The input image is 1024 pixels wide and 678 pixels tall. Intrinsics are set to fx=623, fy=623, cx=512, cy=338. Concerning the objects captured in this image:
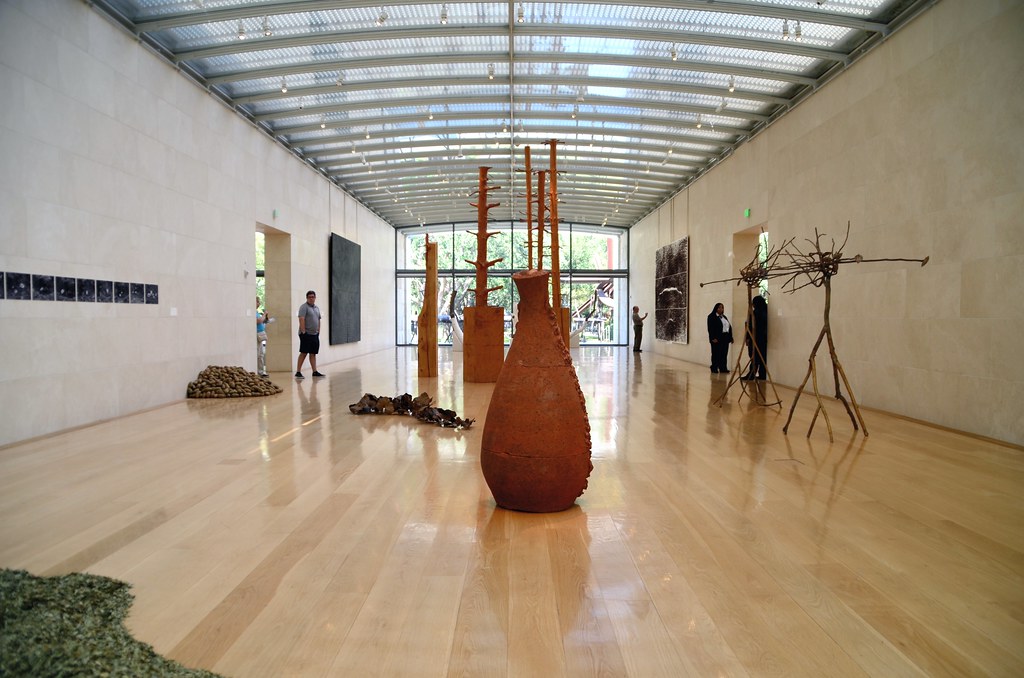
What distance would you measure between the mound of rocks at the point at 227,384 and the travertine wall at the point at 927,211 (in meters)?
8.17

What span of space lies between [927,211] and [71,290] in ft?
32.1

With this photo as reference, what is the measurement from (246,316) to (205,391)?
8.19 feet

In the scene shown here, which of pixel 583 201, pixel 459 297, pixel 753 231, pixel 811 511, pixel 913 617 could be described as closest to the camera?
pixel 913 617

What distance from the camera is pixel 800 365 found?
34.9 ft

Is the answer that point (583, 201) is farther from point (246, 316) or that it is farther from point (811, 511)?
point (811, 511)

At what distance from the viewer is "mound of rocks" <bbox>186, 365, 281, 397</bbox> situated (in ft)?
30.8

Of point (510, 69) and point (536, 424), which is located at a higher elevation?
point (510, 69)

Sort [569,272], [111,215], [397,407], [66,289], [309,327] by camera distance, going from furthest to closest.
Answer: [569,272]
[309,327]
[397,407]
[111,215]
[66,289]

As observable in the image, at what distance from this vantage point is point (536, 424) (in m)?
3.69

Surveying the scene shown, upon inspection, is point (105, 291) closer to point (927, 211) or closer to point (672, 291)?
point (927, 211)

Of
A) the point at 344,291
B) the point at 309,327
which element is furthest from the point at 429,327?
the point at 344,291

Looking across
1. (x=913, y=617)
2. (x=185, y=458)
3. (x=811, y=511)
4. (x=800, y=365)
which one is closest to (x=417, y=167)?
(x=800, y=365)

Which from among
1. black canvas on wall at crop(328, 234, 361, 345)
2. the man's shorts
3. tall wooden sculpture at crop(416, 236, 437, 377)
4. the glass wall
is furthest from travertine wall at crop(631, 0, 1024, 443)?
the glass wall

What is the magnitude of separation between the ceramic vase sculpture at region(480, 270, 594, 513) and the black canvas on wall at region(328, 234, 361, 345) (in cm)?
1353
